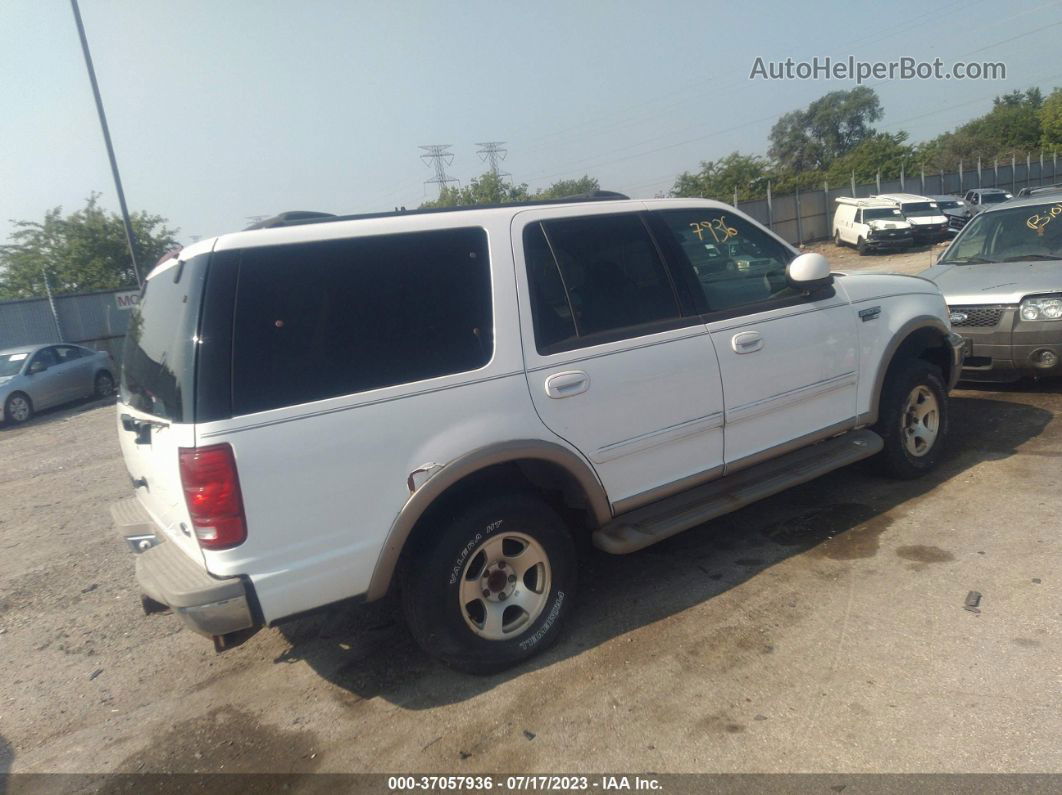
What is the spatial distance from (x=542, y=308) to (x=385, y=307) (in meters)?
0.77

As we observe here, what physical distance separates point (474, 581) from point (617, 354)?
1.27 m

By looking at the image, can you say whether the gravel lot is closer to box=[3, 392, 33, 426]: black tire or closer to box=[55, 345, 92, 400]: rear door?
box=[3, 392, 33, 426]: black tire

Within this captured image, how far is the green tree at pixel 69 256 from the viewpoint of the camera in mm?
26250

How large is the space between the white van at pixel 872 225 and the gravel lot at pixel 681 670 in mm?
23247

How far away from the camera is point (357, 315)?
9.70ft

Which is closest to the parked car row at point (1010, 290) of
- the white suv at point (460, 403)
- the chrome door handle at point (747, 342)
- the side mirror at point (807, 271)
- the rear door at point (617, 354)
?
the white suv at point (460, 403)

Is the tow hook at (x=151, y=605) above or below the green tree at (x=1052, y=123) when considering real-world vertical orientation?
below

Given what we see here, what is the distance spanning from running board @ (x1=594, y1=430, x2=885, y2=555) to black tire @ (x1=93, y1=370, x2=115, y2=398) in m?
15.4

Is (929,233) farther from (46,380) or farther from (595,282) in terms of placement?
(46,380)

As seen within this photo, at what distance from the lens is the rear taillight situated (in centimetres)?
264

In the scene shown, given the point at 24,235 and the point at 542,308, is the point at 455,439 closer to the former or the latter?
the point at 542,308

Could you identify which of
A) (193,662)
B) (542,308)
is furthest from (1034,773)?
(193,662)

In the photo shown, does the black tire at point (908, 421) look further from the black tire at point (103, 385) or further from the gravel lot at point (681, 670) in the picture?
the black tire at point (103, 385)

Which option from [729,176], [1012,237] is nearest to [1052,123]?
[729,176]
